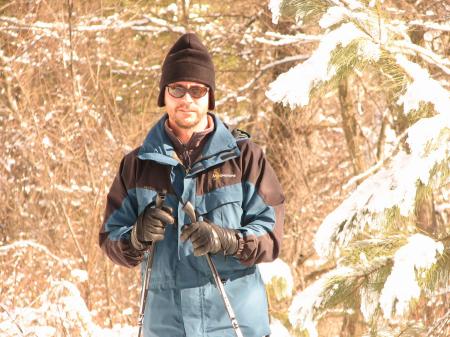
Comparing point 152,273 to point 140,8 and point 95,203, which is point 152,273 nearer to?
point 95,203

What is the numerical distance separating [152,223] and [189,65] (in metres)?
0.61

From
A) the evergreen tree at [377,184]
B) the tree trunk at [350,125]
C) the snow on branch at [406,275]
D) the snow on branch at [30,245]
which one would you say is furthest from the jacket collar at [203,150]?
the tree trunk at [350,125]

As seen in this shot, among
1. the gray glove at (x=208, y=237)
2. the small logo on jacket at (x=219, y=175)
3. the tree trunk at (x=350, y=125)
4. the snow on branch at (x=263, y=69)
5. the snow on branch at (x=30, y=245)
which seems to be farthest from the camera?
the tree trunk at (x=350, y=125)

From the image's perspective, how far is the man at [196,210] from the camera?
290cm

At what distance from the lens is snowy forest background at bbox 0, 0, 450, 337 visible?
3.02 metres

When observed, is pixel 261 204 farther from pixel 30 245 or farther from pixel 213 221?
pixel 30 245

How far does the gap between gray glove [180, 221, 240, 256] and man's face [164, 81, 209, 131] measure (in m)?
0.40

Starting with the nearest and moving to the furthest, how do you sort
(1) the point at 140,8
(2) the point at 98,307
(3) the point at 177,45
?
1. (3) the point at 177,45
2. (2) the point at 98,307
3. (1) the point at 140,8

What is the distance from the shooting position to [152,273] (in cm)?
297

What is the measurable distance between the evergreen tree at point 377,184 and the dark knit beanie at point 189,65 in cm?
29

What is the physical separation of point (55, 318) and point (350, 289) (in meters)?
3.00

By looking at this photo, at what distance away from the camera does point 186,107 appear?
301 cm

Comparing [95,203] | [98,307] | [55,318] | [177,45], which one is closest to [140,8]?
[95,203]

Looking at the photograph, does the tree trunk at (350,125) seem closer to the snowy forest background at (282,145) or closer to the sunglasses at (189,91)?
the snowy forest background at (282,145)
